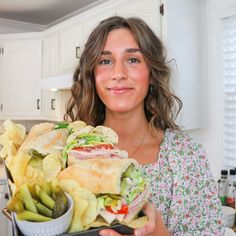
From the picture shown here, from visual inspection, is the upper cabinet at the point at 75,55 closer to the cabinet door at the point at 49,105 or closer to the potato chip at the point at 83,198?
the cabinet door at the point at 49,105

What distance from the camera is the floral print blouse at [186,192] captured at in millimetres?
803

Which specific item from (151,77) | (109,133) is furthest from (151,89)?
(109,133)

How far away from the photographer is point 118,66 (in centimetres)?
80

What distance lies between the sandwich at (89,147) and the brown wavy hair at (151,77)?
415 mm

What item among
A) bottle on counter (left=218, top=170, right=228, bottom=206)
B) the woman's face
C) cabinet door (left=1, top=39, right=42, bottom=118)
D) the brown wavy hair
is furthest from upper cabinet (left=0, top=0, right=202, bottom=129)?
the woman's face

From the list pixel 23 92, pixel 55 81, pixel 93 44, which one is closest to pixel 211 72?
pixel 55 81

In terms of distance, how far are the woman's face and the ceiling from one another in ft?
Answer: 7.02

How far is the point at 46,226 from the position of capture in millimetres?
323

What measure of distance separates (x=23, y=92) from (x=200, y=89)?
186 centimetres

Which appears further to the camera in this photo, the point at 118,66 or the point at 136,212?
the point at 118,66

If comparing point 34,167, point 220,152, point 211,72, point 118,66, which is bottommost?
point 220,152

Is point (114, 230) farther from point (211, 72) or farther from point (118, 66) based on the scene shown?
point (211, 72)

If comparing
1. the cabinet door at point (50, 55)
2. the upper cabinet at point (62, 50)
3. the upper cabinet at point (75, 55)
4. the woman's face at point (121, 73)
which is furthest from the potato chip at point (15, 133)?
the cabinet door at point (50, 55)

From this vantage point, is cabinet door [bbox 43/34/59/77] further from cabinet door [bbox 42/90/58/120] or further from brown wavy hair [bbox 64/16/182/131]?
brown wavy hair [bbox 64/16/182/131]
